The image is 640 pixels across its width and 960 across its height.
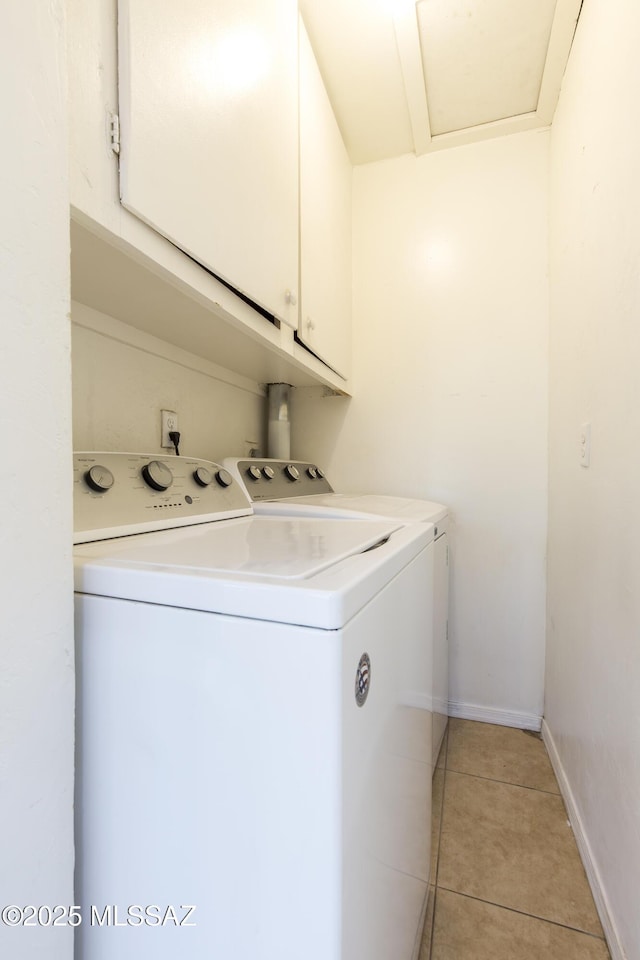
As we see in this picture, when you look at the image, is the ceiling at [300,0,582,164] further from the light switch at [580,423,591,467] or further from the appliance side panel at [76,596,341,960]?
the appliance side panel at [76,596,341,960]

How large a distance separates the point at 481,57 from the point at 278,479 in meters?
1.64

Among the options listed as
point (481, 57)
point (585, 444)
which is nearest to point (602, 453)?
point (585, 444)

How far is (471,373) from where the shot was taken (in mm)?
1907

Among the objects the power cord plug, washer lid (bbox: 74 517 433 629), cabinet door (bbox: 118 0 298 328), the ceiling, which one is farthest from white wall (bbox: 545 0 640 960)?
the power cord plug

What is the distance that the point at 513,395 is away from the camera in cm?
185

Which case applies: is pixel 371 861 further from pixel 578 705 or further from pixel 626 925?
pixel 578 705

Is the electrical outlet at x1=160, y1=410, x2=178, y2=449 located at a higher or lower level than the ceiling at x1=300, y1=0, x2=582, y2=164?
lower

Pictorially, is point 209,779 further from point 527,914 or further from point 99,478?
point 527,914

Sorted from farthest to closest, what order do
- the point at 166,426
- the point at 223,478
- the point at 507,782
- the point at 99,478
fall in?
the point at 507,782, the point at 166,426, the point at 223,478, the point at 99,478

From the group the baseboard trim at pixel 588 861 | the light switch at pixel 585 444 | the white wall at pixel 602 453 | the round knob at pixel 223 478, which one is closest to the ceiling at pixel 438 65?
the white wall at pixel 602 453

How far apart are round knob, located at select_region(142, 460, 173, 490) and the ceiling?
1.56 metres

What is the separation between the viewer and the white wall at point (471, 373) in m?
1.82

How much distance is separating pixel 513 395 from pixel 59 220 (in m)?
1.74

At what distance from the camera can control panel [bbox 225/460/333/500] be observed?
1.44 m
